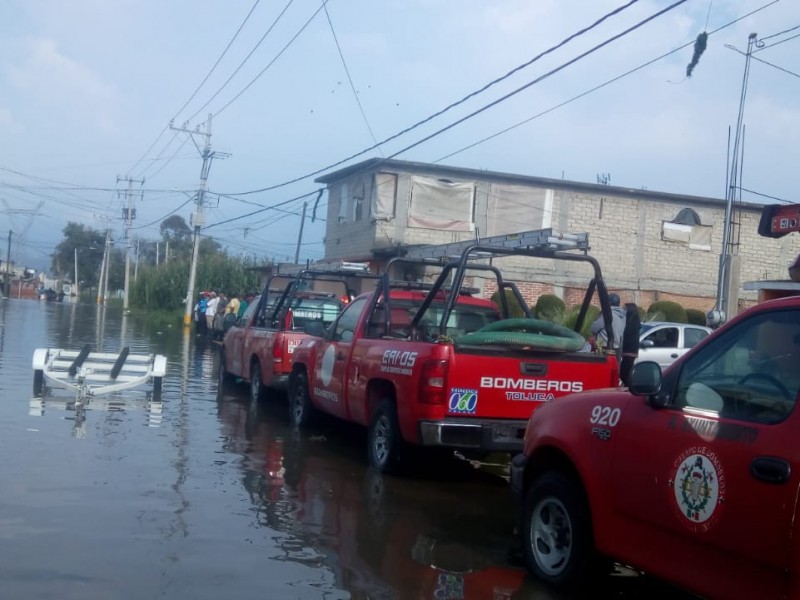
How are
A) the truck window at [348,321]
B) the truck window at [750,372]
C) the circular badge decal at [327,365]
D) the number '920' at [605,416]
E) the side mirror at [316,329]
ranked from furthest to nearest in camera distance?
the side mirror at [316,329]
the circular badge decal at [327,365]
the truck window at [348,321]
the number '920' at [605,416]
the truck window at [750,372]

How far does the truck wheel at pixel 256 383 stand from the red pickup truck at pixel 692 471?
8850mm

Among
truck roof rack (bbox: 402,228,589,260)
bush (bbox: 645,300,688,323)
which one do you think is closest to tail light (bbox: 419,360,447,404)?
truck roof rack (bbox: 402,228,589,260)

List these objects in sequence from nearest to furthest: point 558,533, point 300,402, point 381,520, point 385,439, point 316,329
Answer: point 558,533 → point 381,520 → point 385,439 → point 316,329 → point 300,402

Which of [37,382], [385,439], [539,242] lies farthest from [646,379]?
[37,382]

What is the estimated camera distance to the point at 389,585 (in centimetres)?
577

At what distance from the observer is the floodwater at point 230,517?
571 centimetres

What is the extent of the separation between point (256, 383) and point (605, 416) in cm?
967

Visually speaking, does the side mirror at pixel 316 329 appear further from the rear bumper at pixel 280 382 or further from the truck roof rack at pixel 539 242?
the truck roof rack at pixel 539 242

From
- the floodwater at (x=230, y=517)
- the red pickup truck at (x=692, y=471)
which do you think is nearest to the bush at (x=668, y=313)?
the floodwater at (x=230, y=517)

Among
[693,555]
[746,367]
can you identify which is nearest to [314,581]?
[693,555]

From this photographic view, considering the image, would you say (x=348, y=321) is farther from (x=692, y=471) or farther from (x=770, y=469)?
(x=770, y=469)

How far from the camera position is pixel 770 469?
161 inches

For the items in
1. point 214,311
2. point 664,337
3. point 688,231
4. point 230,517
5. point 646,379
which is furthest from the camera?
point 688,231

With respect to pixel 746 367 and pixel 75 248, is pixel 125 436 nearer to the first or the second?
pixel 746 367
